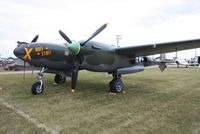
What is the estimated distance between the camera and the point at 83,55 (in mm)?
11289

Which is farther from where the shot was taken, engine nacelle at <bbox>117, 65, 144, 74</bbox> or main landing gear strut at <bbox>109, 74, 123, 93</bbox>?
engine nacelle at <bbox>117, 65, 144, 74</bbox>

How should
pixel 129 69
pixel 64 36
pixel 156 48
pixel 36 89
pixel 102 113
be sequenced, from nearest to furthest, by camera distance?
pixel 102 113 < pixel 36 89 < pixel 64 36 < pixel 156 48 < pixel 129 69

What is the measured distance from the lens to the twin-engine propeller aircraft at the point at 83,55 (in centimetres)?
1051

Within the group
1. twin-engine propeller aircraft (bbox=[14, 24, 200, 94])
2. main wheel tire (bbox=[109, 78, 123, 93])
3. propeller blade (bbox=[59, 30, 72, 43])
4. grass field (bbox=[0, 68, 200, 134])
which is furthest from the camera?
main wheel tire (bbox=[109, 78, 123, 93])

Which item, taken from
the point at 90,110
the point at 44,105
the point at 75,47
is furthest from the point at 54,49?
the point at 90,110

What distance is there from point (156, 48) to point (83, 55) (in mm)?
3673

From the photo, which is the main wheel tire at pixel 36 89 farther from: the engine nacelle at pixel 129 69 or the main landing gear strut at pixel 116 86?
the engine nacelle at pixel 129 69

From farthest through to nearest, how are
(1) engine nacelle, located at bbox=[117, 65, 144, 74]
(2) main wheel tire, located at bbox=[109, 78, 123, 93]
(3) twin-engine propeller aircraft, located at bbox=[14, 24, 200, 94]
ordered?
1. (1) engine nacelle, located at bbox=[117, 65, 144, 74]
2. (2) main wheel tire, located at bbox=[109, 78, 123, 93]
3. (3) twin-engine propeller aircraft, located at bbox=[14, 24, 200, 94]

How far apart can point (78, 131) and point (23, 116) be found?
2169mm

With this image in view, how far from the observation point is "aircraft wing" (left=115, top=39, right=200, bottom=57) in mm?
11003

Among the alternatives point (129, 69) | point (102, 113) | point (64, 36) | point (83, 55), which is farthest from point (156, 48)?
point (102, 113)

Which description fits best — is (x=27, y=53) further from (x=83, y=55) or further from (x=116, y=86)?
(x=116, y=86)

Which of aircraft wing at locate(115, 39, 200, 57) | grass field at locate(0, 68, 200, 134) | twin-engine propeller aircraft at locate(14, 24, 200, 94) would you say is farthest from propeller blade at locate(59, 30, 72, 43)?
grass field at locate(0, 68, 200, 134)

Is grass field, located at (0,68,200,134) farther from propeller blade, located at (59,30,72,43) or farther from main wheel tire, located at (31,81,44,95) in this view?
propeller blade, located at (59,30,72,43)
